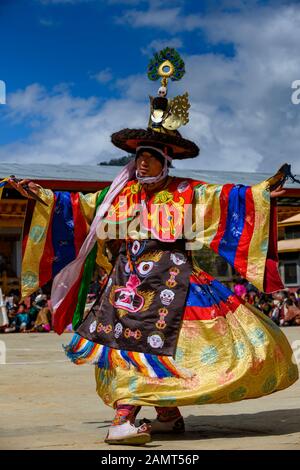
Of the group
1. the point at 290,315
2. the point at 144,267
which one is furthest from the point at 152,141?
the point at 290,315

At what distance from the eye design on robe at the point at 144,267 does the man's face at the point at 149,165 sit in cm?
56

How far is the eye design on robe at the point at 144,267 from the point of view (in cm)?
547

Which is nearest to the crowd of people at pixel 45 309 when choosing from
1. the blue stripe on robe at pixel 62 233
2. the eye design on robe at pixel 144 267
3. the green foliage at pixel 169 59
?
the blue stripe on robe at pixel 62 233

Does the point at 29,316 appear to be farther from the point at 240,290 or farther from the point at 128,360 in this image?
the point at 128,360

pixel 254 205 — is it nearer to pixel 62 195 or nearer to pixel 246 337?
pixel 246 337

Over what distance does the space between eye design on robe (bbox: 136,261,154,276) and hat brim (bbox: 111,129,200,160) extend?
0.76m

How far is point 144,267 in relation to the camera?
549 centimetres

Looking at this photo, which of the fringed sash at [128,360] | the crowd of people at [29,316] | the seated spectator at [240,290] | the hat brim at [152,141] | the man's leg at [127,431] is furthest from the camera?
the seated spectator at [240,290]

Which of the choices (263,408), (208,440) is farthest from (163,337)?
(263,408)

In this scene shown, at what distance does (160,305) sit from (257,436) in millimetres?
941

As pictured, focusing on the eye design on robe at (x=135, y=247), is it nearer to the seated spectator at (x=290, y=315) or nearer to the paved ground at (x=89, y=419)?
the paved ground at (x=89, y=419)

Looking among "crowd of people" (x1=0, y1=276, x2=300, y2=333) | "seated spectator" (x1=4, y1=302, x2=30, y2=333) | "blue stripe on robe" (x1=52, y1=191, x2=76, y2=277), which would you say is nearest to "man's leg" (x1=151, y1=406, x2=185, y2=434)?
"blue stripe on robe" (x1=52, y1=191, x2=76, y2=277)

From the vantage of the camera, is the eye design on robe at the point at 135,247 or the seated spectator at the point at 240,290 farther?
the seated spectator at the point at 240,290
